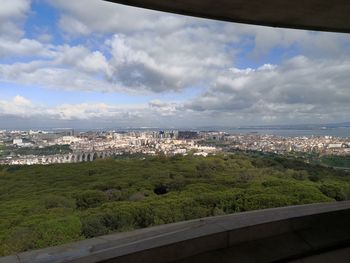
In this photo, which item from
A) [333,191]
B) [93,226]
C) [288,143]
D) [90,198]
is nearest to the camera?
[93,226]

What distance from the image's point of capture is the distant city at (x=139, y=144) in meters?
12.4

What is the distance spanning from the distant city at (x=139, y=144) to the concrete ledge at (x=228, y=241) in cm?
834

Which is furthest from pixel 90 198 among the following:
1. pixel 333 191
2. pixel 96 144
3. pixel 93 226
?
pixel 96 144

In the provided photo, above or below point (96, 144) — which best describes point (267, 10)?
above

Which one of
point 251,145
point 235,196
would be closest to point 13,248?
point 235,196

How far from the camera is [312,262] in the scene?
11.9 ft

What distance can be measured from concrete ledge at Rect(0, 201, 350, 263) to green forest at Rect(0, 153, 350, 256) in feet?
7.13

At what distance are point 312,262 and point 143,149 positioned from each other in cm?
1296

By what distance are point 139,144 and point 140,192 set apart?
26.4ft

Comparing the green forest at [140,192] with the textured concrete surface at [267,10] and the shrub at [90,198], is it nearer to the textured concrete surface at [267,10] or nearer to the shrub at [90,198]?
the shrub at [90,198]

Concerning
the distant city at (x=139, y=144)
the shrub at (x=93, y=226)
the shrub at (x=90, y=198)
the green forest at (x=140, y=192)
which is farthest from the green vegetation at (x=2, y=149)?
the shrub at (x=93, y=226)

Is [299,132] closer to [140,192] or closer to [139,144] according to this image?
[139,144]

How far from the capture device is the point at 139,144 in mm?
17000

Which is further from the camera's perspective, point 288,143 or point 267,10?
point 288,143
